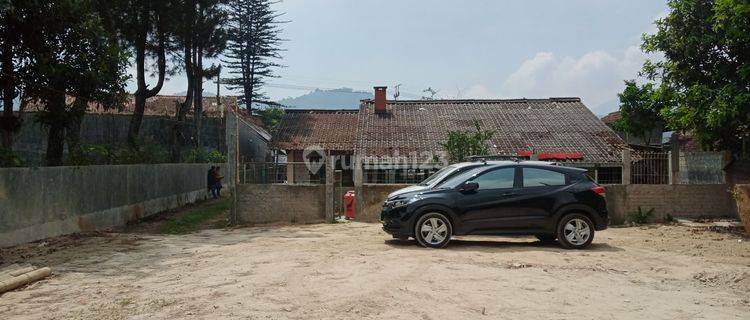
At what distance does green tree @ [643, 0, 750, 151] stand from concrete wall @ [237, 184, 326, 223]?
30.4 ft

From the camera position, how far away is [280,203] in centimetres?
1514

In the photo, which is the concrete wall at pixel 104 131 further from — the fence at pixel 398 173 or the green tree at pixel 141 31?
the fence at pixel 398 173

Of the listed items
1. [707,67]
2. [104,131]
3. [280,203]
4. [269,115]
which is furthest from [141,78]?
[269,115]

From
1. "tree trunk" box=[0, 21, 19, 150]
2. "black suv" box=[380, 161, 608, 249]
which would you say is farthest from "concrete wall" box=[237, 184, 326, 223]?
"tree trunk" box=[0, 21, 19, 150]

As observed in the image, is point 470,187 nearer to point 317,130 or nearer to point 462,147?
point 462,147

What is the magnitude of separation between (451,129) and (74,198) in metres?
18.2

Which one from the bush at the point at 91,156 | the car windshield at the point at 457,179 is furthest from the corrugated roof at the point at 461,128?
the car windshield at the point at 457,179

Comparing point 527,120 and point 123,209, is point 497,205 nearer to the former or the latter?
point 123,209

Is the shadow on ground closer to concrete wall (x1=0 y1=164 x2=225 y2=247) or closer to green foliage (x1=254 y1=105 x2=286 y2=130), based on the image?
concrete wall (x1=0 y1=164 x2=225 y2=247)

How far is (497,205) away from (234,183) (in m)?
7.38

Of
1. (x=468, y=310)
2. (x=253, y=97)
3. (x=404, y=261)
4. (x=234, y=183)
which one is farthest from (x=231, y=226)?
(x=253, y=97)

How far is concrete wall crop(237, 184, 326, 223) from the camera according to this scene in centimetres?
1509

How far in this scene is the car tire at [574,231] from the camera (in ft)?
34.1

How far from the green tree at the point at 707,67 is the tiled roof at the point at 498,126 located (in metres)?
10.1
